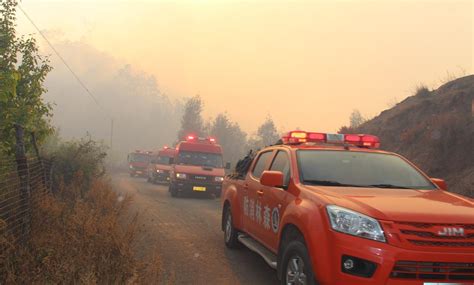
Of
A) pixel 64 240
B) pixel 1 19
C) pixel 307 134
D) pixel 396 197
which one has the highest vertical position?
pixel 1 19

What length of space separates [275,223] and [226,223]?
2774 mm

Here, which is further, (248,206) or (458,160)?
(458,160)

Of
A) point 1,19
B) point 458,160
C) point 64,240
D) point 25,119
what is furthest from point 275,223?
point 458,160

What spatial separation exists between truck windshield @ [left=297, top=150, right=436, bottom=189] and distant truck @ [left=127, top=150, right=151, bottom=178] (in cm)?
3592

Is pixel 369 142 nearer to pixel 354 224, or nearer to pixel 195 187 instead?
pixel 354 224

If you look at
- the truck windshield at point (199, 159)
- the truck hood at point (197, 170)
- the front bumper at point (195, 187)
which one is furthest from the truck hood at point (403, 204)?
the truck windshield at point (199, 159)

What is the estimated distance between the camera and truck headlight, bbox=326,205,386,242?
12.0 feet

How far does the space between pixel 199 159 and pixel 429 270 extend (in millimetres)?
15579

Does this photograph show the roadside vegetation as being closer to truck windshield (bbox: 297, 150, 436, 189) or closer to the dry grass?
the dry grass

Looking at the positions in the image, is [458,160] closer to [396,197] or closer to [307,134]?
[307,134]

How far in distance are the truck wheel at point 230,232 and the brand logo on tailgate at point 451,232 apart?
13.5 feet

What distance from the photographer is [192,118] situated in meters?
71.2

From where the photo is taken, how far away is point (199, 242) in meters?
8.15

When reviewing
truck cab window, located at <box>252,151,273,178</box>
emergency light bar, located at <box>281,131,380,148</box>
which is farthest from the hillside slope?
truck cab window, located at <box>252,151,273,178</box>
